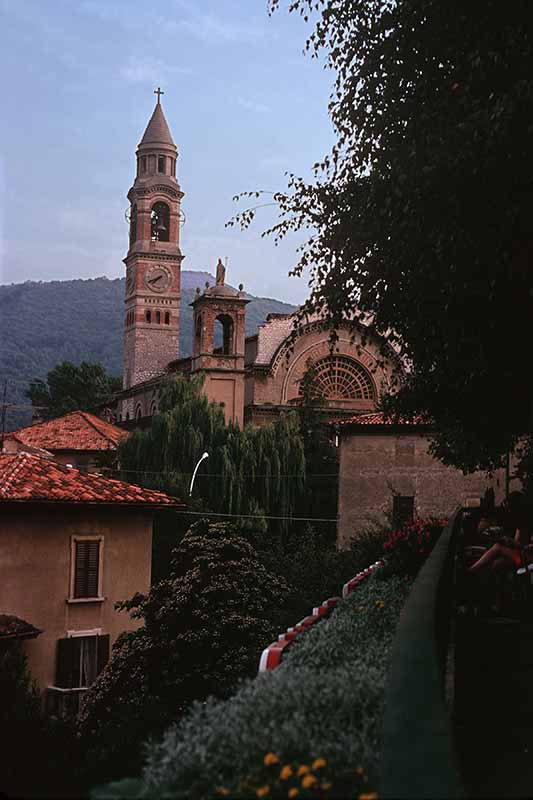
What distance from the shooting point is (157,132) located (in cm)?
9762

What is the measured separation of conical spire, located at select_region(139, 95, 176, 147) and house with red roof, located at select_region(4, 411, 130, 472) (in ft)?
134

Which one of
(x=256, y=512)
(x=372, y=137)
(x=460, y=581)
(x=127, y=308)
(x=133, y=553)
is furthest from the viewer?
(x=127, y=308)

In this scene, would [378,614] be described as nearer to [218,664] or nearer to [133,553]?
[218,664]

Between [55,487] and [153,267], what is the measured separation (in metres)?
67.1

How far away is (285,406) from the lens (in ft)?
227

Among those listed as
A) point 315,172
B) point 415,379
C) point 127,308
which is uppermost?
point 127,308

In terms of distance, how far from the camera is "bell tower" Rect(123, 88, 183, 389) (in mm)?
92750

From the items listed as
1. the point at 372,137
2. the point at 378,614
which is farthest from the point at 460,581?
the point at 372,137

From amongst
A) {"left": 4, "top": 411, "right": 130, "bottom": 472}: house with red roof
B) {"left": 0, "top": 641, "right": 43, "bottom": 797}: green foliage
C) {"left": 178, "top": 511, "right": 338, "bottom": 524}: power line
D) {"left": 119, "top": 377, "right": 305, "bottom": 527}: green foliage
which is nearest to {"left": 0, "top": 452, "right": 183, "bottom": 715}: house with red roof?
{"left": 0, "top": 641, "right": 43, "bottom": 797}: green foliage

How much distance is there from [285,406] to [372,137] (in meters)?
56.6

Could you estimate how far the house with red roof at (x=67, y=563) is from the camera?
26.8m

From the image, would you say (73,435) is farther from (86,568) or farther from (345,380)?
(86,568)

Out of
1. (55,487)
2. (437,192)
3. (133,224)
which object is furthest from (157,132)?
(437,192)

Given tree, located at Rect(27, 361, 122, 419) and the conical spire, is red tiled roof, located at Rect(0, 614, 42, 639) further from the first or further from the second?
tree, located at Rect(27, 361, 122, 419)
